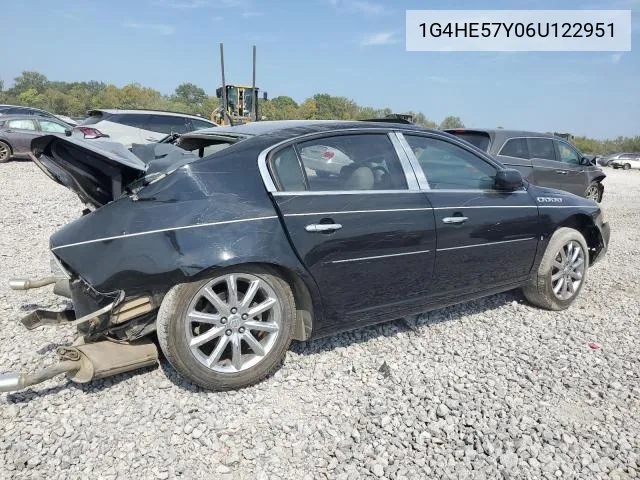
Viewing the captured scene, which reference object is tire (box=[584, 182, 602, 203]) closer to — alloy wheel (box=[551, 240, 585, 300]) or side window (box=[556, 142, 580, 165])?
side window (box=[556, 142, 580, 165])

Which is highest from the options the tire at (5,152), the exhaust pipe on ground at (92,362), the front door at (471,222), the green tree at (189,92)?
the green tree at (189,92)

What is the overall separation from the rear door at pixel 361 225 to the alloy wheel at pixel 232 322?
13.8 inches

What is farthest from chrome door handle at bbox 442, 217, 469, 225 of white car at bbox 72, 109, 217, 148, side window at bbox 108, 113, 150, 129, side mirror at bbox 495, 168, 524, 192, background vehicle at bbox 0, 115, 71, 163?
background vehicle at bbox 0, 115, 71, 163

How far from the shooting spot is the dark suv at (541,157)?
8.08m

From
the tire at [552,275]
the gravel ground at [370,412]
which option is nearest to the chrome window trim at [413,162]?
the gravel ground at [370,412]

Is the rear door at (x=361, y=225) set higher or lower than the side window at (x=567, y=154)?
lower

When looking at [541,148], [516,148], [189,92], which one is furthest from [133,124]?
[189,92]

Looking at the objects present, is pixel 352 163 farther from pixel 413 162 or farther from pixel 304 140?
pixel 413 162

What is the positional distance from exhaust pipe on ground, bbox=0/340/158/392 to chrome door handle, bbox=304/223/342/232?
1.15 metres

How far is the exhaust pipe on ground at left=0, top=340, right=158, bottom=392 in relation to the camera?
95.2 inches

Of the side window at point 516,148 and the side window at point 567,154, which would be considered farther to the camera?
the side window at point 567,154

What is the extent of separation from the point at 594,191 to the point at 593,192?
0.05 meters

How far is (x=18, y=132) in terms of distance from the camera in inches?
555

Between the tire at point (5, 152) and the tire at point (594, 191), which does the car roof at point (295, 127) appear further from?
the tire at point (5, 152)
